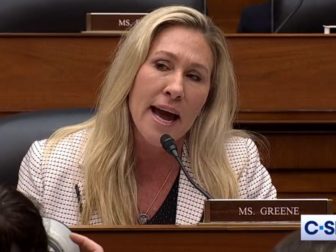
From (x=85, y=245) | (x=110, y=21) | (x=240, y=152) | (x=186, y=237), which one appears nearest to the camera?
(x=85, y=245)

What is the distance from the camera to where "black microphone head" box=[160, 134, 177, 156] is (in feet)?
6.54

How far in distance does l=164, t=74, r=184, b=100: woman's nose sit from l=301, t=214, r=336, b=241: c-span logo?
2.28ft

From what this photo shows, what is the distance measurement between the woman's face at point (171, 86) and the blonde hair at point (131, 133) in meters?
0.02

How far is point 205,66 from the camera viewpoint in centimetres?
217

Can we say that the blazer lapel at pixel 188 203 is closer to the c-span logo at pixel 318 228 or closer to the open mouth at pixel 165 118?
the open mouth at pixel 165 118

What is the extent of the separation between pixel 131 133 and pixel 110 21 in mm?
562

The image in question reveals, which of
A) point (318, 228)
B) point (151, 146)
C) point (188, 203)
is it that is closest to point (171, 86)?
point (151, 146)

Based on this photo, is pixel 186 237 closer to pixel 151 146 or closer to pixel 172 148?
pixel 172 148

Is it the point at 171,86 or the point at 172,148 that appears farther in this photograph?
the point at 171,86

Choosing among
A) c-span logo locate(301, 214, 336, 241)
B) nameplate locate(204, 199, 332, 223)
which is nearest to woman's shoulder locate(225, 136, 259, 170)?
nameplate locate(204, 199, 332, 223)

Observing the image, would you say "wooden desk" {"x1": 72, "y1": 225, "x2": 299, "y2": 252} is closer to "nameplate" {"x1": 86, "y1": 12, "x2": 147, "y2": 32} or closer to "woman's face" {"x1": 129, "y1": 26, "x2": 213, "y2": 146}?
"woman's face" {"x1": 129, "y1": 26, "x2": 213, "y2": 146}

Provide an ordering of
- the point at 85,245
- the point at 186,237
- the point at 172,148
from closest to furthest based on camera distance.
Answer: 1. the point at 85,245
2. the point at 186,237
3. the point at 172,148

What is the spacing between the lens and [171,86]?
210 cm

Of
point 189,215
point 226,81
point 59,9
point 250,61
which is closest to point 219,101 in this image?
point 226,81
